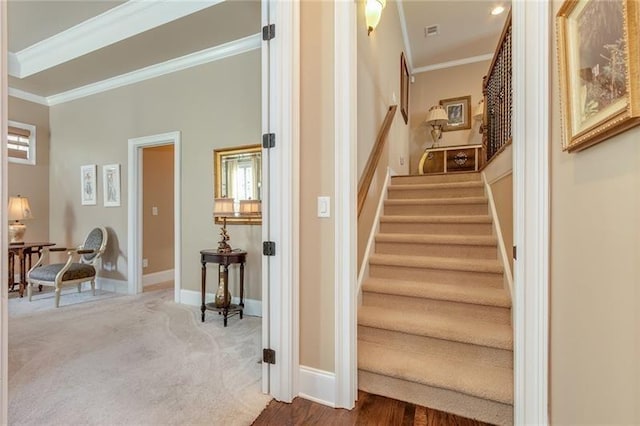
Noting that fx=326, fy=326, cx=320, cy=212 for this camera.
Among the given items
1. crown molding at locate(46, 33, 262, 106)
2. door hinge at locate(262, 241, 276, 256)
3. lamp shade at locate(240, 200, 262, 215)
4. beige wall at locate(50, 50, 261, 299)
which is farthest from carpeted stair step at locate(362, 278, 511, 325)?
crown molding at locate(46, 33, 262, 106)

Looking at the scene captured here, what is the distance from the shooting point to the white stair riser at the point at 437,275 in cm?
244

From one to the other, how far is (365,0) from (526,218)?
7.77 ft

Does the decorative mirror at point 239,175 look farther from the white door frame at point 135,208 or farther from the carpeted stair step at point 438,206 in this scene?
the carpeted stair step at point 438,206

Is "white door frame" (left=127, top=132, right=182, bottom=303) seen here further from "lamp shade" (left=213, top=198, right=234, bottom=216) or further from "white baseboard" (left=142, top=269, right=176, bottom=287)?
"lamp shade" (left=213, top=198, right=234, bottom=216)

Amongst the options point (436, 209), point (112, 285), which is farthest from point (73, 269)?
point (436, 209)

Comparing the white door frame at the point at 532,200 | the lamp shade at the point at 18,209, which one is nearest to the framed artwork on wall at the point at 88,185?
the lamp shade at the point at 18,209

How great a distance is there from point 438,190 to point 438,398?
2.34m

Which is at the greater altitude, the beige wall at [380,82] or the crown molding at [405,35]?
the crown molding at [405,35]

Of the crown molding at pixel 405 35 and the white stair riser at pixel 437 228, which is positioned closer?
the white stair riser at pixel 437 228

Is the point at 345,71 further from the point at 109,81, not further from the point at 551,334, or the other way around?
the point at 109,81

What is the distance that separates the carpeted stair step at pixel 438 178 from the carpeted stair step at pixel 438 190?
0.14m

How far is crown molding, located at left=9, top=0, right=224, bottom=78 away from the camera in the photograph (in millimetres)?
3139

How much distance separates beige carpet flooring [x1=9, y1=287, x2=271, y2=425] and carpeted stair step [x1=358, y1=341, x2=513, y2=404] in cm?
68

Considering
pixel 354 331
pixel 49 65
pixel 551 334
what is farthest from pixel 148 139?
pixel 551 334
